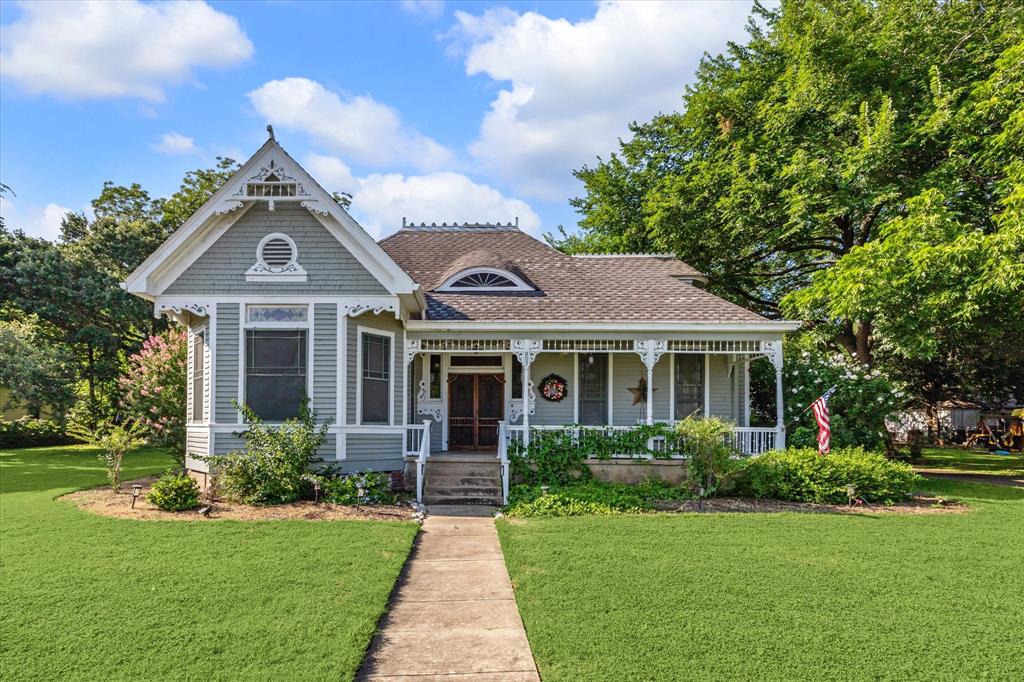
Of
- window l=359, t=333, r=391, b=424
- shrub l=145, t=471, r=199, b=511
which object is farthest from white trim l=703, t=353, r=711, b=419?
shrub l=145, t=471, r=199, b=511

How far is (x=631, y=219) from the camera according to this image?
80.3ft

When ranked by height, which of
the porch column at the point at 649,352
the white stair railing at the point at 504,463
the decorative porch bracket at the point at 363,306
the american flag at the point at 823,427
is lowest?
the white stair railing at the point at 504,463

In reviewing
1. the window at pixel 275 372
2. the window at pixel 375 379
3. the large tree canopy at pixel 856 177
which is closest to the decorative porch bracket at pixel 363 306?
the window at pixel 375 379

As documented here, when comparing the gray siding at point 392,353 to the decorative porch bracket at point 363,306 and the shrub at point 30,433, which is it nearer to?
the decorative porch bracket at point 363,306

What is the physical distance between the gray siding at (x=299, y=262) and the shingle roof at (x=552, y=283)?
2337 millimetres

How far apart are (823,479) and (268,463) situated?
10244 millimetres

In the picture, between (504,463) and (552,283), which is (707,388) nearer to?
(552,283)

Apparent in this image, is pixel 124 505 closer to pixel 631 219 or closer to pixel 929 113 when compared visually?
pixel 631 219

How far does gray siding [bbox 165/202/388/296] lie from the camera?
12.6 metres

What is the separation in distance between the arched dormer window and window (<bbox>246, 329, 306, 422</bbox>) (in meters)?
4.39

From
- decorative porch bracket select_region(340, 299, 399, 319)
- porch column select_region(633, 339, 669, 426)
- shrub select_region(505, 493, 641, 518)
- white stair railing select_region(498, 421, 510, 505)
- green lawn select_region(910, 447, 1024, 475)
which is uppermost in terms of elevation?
decorative porch bracket select_region(340, 299, 399, 319)

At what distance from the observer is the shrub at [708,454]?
12.3m

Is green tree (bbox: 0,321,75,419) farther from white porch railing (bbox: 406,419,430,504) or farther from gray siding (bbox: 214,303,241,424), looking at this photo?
white porch railing (bbox: 406,419,430,504)

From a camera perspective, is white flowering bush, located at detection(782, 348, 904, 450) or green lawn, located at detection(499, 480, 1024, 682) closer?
green lawn, located at detection(499, 480, 1024, 682)
